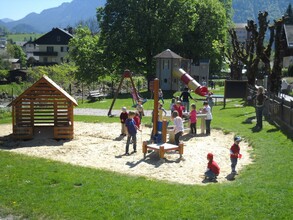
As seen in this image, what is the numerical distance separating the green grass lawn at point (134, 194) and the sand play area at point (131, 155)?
965mm

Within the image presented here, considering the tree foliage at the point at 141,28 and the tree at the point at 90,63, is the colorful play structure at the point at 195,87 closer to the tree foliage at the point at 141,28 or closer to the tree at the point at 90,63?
the tree foliage at the point at 141,28

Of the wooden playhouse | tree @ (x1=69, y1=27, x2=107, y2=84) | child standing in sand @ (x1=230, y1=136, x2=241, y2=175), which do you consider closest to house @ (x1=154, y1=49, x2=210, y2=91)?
tree @ (x1=69, y1=27, x2=107, y2=84)

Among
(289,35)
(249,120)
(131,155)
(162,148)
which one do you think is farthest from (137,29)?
(289,35)

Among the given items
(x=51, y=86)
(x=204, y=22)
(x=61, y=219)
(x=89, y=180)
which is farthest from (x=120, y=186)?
(x=204, y=22)

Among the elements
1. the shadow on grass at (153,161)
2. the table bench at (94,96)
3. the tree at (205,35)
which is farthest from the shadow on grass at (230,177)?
the tree at (205,35)

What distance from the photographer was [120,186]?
11891 millimetres

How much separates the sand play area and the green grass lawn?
0.97m

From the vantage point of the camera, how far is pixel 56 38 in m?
101

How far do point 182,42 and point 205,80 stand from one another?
520 cm

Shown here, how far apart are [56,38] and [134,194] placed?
309 feet

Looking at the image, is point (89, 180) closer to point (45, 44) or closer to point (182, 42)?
point (182, 42)

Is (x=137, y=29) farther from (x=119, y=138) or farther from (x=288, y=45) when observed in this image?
(x=288, y=45)

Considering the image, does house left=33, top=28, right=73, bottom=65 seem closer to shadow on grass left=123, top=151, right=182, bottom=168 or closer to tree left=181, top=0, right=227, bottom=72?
tree left=181, top=0, right=227, bottom=72

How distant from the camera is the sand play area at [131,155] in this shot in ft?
45.8
